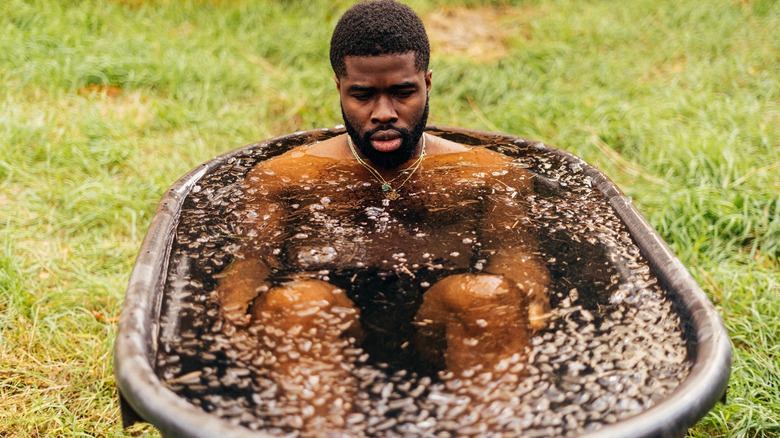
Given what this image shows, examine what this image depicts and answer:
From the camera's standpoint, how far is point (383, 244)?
1.80 meters

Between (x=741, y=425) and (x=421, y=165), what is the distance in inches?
51.5

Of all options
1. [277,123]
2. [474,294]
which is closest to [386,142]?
[474,294]

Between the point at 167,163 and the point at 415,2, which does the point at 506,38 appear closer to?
the point at 415,2

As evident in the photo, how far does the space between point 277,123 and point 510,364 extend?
10.7 ft

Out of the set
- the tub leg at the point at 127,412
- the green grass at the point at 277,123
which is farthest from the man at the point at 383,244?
the green grass at the point at 277,123

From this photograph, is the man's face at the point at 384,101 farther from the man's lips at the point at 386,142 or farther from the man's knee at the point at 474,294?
the man's knee at the point at 474,294

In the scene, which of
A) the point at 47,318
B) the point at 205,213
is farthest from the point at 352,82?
the point at 47,318

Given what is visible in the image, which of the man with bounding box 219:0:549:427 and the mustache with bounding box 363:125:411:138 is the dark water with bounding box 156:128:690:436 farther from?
the mustache with bounding box 363:125:411:138

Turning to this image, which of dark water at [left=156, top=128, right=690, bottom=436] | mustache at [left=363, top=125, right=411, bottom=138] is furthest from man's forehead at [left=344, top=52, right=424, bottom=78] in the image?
dark water at [left=156, top=128, right=690, bottom=436]

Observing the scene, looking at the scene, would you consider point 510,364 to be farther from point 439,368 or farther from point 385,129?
point 385,129

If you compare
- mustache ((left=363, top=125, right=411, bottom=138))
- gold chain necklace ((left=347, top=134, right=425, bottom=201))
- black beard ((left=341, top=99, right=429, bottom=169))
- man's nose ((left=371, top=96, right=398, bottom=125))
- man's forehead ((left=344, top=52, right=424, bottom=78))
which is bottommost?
gold chain necklace ((left=347, top=134, right=425, bottom=201))

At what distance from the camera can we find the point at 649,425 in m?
1.11

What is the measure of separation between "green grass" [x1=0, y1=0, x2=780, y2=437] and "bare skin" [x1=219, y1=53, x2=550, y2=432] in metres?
0.95

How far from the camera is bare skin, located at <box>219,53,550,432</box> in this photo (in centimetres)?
142
